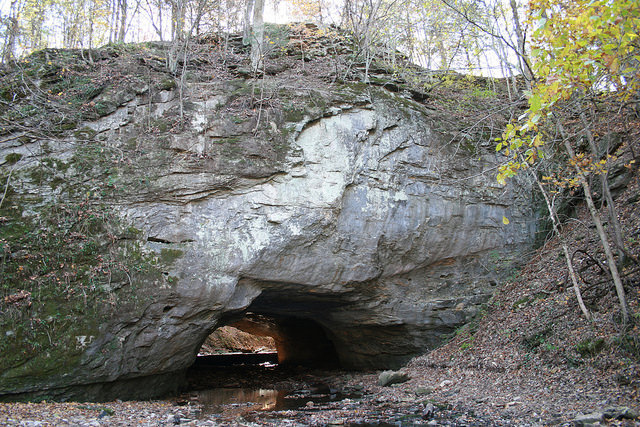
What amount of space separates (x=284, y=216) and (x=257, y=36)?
5.39 meters

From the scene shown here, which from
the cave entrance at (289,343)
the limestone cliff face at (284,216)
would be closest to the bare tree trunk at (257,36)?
the limestone cliff face at (284,216)

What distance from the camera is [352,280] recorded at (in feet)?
33.3

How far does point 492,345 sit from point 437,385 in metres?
1.68

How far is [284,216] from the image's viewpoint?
9.30 metres

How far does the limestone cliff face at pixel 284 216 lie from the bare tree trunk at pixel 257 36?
Answer: 39.1 inches

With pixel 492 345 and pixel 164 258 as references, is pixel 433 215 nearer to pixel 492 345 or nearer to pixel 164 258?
pixel 492 345

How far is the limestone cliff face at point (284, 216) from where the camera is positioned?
27.7 feet

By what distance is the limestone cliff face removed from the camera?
8.43 m

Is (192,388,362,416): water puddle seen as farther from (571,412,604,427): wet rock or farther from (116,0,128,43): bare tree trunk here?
(116,0,128,43): bare tree trunk

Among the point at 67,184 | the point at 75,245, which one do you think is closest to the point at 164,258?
the point at 75,245

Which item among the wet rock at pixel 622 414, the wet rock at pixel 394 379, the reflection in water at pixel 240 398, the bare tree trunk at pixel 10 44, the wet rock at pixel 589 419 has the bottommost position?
the reflection in water at pixel 240 398

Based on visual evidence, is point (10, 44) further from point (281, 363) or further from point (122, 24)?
point (281, 363)

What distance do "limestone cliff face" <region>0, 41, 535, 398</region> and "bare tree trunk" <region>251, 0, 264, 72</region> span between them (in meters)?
0.99

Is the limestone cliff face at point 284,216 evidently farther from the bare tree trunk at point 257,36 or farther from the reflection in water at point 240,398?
the reflection in water at point 240,398
